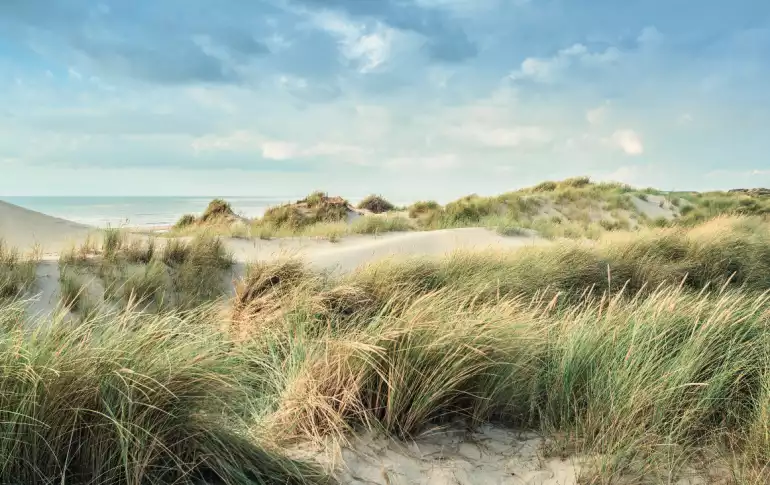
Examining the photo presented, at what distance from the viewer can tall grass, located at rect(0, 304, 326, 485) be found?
2053 mm

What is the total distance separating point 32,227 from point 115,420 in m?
12.2

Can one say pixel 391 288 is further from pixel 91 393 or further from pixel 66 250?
pixel 66 250

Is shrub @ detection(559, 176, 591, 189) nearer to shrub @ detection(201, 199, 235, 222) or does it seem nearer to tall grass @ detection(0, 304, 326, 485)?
shrub @ detection(201, 199, 235, 222)

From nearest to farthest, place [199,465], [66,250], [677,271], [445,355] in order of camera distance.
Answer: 1. [199,465]
2. [445,355]
3. [66,250]
4. [677,271]

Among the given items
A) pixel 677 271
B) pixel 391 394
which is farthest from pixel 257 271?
pixel 677 271

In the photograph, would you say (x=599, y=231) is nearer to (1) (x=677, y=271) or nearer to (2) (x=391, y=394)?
(1) (x=677, y=271)

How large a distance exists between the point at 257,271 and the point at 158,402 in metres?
4.04

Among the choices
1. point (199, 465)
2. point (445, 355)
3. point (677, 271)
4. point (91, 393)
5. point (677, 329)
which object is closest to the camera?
point (91, 393)

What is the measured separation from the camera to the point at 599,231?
17516 mm

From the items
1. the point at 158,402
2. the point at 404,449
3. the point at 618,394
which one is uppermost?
the point at 158,402

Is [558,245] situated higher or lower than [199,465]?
higher

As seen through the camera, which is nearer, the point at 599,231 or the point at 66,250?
the point at 66,250

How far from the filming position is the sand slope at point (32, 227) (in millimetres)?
11262

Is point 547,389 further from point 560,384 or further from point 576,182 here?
point 576,182
